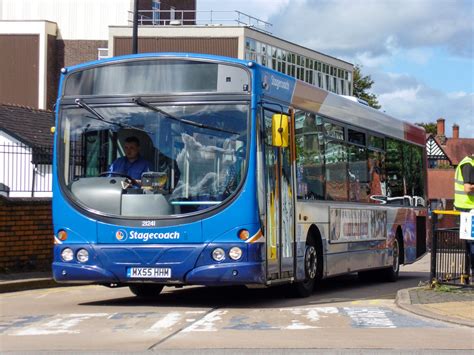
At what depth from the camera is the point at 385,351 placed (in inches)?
360

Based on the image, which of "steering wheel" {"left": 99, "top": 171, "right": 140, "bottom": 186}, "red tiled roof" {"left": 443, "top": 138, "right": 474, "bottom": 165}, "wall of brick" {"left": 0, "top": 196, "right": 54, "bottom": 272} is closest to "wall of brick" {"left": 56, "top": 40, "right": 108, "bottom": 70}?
"wall of brick" {"left": 0, "top": 196, "right": 54, "bottom": 272}

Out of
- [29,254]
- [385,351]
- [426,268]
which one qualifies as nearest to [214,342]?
[385,351]

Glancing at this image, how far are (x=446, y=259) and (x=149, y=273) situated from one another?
454 centimetres

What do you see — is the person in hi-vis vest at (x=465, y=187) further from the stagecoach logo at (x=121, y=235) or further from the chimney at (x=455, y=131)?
the chimney at (x=455, y=131)

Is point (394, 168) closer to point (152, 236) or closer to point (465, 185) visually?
point (465, 185)

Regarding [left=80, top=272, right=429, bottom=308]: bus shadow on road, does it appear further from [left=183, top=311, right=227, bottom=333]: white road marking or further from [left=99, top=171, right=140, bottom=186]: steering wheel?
[left=99, top=171, right=140, bottom=186]: steering wheel

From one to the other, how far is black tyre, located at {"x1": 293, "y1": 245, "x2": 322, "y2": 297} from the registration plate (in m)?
2.47

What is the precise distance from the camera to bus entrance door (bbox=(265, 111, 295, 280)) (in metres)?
12.8

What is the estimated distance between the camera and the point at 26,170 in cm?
2230

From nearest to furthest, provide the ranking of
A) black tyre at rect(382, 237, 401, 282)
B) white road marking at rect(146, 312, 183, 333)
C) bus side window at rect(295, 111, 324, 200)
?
white road marking at rect(146, 312, 183, 333)
bus side window at rect(295, 111, 324, 200)
black tyre at rect(382, 237, 401, 282)

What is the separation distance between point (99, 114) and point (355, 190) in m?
5.23

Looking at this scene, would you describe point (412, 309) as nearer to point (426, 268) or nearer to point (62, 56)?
point (426, 268)

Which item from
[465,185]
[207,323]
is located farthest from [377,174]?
[207,323]

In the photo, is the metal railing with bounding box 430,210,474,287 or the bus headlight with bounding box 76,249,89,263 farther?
the metal railing with bounding box 430,210,474,287
